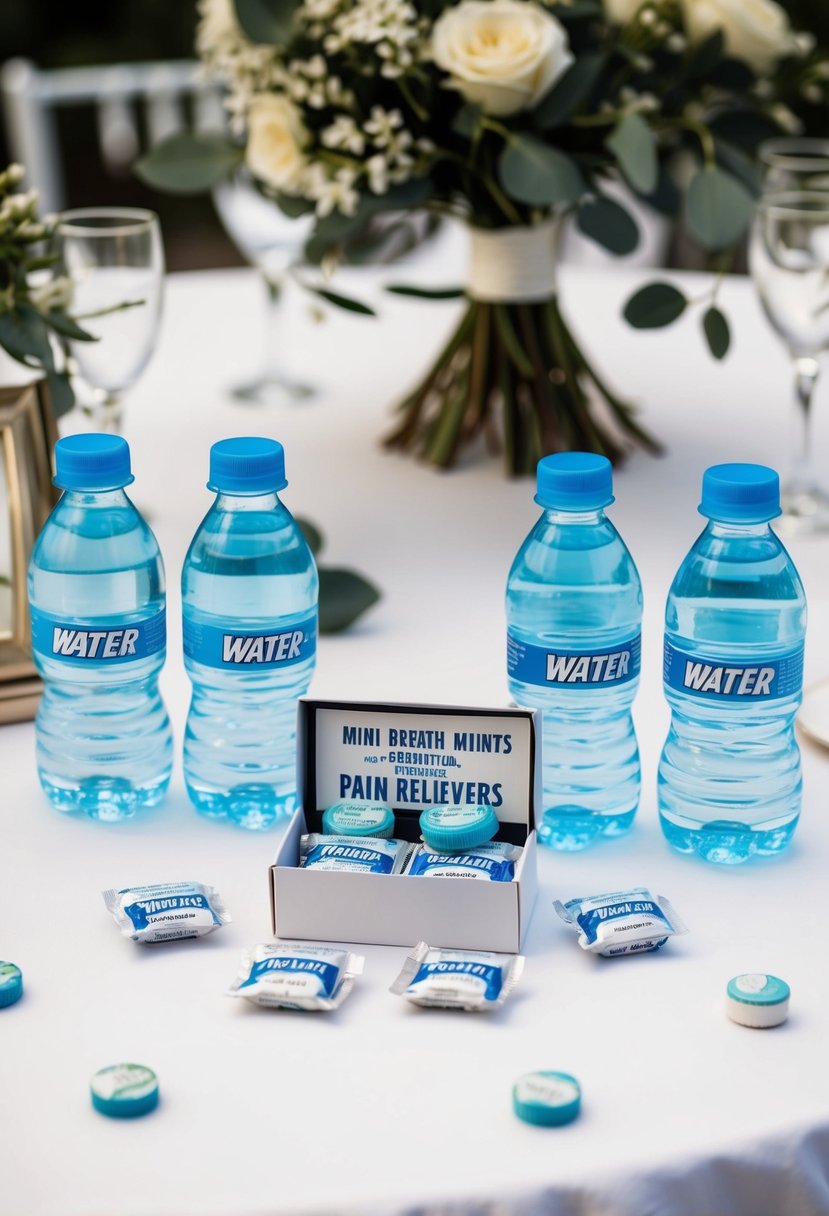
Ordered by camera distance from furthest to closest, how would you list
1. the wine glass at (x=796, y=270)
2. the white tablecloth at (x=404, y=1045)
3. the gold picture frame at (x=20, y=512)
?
the wine glass at (x=796, y=270) < the gold picture frame at (x=20, y=512) < the white tablecloth at (x=404, y=1045)

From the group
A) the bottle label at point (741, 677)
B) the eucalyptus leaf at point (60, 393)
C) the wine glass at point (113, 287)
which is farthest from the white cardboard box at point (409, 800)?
the wine glass at point (113, 287)

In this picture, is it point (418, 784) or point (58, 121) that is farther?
point (58, 121)

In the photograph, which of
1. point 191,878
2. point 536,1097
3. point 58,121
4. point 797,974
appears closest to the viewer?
point 536,1097

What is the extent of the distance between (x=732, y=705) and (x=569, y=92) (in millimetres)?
Result: 706

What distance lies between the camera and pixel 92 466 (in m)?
0.99

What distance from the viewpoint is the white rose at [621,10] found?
4.94ft

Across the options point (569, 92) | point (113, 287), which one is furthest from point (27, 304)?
point (569, 92)

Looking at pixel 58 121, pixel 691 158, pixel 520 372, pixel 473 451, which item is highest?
pixel 691 158

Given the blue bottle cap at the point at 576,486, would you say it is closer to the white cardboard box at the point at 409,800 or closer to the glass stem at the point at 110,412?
the white cardboard box at the point at 409,800

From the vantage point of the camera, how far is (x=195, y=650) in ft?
3.30

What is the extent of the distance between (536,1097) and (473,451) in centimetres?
106

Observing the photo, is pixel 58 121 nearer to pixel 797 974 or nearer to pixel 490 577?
pixel 490 577

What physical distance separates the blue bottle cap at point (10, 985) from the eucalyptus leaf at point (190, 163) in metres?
0.96

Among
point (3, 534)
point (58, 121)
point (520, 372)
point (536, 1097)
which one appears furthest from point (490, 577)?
point (58, 121)
